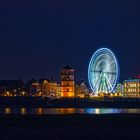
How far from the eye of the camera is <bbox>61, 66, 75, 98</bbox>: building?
590 feet

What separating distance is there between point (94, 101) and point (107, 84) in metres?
18.2

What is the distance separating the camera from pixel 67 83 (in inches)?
7141
